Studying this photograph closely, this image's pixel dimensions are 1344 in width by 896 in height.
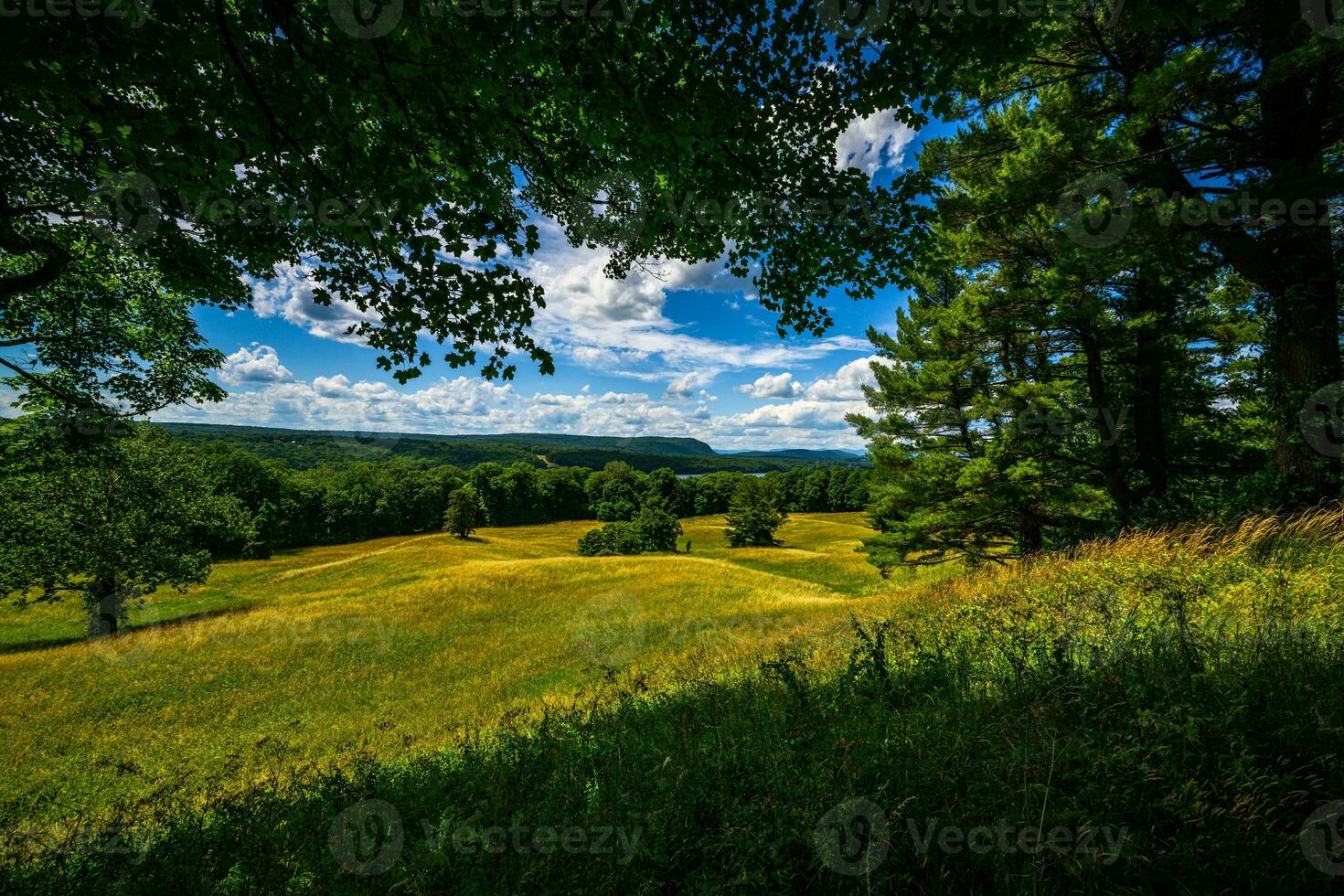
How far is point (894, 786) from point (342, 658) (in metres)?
19.9

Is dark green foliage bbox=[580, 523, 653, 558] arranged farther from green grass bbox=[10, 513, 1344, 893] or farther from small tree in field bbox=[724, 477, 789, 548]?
green grass bbox=[10, 513, 1344, 893]

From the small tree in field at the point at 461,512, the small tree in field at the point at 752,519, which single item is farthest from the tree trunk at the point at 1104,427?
the small tree in field at the point at 461,512

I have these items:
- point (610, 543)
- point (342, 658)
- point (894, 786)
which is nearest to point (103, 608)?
point (342, 658)

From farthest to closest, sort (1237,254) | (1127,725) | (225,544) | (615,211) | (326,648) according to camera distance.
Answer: (225,544)
(326,648)
(1237,254)
(615,211)
(1127,725)

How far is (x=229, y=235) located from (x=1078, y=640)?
10632 millimetres

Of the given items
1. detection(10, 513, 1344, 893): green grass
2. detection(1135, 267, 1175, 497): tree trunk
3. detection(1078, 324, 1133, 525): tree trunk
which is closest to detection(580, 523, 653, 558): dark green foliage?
detection(1078, 324, 1133, 525): tree trunk

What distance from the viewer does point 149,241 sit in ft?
19.5

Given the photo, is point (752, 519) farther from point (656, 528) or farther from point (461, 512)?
point (461, 512)

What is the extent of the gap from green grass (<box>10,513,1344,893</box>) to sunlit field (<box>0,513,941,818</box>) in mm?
2181

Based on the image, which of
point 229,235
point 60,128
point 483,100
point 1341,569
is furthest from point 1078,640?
point 60,128

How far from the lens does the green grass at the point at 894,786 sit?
2.32 m

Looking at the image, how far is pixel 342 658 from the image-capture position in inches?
643

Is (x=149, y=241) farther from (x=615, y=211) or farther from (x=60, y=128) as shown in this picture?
(x=615, y=211)

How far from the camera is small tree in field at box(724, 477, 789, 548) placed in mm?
61906
